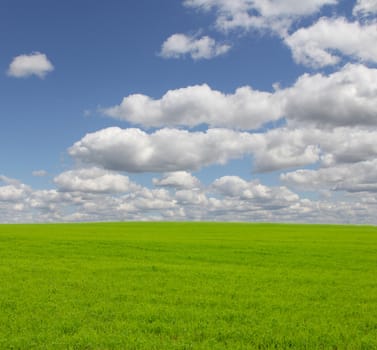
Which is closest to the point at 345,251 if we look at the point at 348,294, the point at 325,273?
the point at 325,273

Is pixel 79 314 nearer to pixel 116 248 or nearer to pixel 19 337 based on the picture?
pixel 19 337

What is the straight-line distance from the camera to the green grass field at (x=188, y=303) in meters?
12.6

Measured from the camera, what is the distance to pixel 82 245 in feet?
138

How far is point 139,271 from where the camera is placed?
2555 centimetres

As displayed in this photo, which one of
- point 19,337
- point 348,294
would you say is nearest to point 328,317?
point 348,294

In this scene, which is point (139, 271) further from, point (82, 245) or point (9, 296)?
point (82, 245)

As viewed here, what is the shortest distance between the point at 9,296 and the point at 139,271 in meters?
8.82

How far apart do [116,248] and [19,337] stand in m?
27.2

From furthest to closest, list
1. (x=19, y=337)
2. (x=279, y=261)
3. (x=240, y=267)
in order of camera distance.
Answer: (x=279, y=261) → (x=240, y=267) → (x=19, y=337)

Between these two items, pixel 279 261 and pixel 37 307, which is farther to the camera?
pixel 279 261

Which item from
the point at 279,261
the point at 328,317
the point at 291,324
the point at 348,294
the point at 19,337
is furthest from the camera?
the point at 279,261

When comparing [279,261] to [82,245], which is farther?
[82,245]

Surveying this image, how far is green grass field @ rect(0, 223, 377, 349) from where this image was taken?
12648 mm

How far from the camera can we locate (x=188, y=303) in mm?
17141
